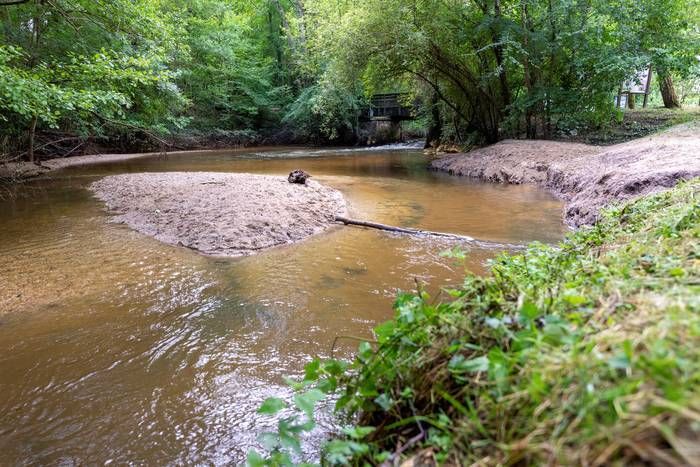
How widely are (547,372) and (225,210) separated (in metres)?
6.60

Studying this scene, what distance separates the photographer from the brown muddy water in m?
2.49

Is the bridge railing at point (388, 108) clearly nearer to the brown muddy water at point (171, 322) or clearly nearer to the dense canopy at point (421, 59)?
the dense canopy at point (421, 59)

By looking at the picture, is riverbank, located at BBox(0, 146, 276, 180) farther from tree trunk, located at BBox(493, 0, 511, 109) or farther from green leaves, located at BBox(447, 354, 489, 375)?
green leaves, located at BBox(447, 354, 489, 375)

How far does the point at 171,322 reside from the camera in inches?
153

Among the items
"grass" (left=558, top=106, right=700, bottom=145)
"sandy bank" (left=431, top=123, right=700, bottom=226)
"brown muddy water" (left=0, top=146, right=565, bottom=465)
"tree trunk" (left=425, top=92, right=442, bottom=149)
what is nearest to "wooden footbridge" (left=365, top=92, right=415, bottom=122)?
"tree trunk" (left=425, top=92, right=442, bottom=149)

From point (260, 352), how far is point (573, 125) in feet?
49.1

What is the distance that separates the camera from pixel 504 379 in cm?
112

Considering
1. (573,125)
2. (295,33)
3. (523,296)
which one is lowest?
(523,296)

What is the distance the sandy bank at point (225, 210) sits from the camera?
631 centimetres

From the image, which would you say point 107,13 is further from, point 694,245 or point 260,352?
point 694,245

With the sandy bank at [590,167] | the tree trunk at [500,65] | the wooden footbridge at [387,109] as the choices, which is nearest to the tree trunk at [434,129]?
the wooden footbridge at [387,109]

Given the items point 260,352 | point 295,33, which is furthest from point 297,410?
point 295,33

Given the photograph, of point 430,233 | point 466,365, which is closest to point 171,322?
point 466,365

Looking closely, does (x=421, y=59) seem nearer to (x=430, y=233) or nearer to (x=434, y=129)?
(x=434, y=129)
